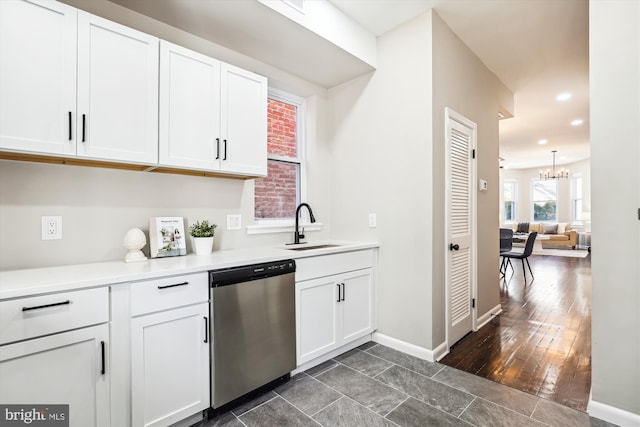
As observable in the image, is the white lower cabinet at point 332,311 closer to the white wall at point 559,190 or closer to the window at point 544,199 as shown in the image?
the white wall at point 559,190

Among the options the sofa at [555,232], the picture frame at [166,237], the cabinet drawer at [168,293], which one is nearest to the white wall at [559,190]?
the sofa at [555,232]

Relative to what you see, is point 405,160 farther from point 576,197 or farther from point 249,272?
point 576,197

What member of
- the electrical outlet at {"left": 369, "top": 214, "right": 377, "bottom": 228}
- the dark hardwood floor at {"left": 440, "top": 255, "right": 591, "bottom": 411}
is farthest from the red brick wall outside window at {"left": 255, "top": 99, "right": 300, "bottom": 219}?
the dark hardwood floor at {"left": 440, "top": 255, "right": 591, "bottom": 411}

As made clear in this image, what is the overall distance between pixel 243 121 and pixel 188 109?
15.9 inches

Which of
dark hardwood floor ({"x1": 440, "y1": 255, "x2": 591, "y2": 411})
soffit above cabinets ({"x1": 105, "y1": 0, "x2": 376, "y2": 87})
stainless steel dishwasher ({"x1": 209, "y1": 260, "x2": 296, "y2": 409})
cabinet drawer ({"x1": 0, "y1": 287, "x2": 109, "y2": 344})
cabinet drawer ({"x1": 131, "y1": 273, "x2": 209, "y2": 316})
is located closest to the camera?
cabinet drawer ({"x1": 0, "y1": 287, "x2": 109, "y2": 344})

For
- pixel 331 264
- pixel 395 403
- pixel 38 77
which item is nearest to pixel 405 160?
pixel 331 264

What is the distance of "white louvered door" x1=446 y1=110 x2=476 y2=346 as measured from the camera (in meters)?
2.73

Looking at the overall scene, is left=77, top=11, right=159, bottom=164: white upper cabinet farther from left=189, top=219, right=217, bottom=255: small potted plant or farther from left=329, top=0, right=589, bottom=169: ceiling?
left=329, top=0, right=589, bottom=169: ceiling

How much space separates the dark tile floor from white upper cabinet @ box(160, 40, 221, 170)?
160 centimetres

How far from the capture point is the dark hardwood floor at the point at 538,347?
2.16m

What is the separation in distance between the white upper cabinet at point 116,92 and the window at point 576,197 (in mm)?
13157

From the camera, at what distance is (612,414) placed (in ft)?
5.72

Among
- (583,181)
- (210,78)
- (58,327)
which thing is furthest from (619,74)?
(583,181)

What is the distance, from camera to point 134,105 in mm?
1775
